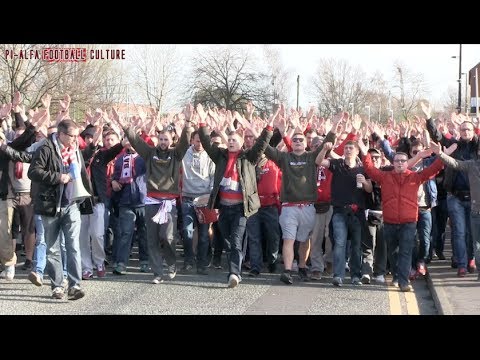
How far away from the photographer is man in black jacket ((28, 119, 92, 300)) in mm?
8703

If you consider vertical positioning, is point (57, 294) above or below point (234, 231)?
below

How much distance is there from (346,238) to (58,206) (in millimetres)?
3958

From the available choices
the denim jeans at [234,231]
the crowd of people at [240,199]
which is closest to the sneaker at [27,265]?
the crowd of people at [240,199]

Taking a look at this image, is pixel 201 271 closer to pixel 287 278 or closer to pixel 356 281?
pixel 287 278

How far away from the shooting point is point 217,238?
11.6m

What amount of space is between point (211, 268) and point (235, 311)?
334 centimetres

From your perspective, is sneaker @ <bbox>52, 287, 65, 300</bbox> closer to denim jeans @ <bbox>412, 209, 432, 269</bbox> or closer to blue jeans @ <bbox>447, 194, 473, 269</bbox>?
denim jeans @ <bbox>412, 209, 432, 269</bbox>

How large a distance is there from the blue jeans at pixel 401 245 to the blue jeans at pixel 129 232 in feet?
11.7

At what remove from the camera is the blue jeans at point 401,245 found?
9.45 meters

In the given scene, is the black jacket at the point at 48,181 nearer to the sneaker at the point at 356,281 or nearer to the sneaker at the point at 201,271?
the sneaker at the point at 201,271

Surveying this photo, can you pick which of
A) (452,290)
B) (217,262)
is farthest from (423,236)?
(217,262)

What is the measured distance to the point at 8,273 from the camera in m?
9.99

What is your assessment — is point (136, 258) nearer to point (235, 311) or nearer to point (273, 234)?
point (273, 234)

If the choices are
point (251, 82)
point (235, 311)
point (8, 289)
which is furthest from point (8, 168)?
point (251, 82)
